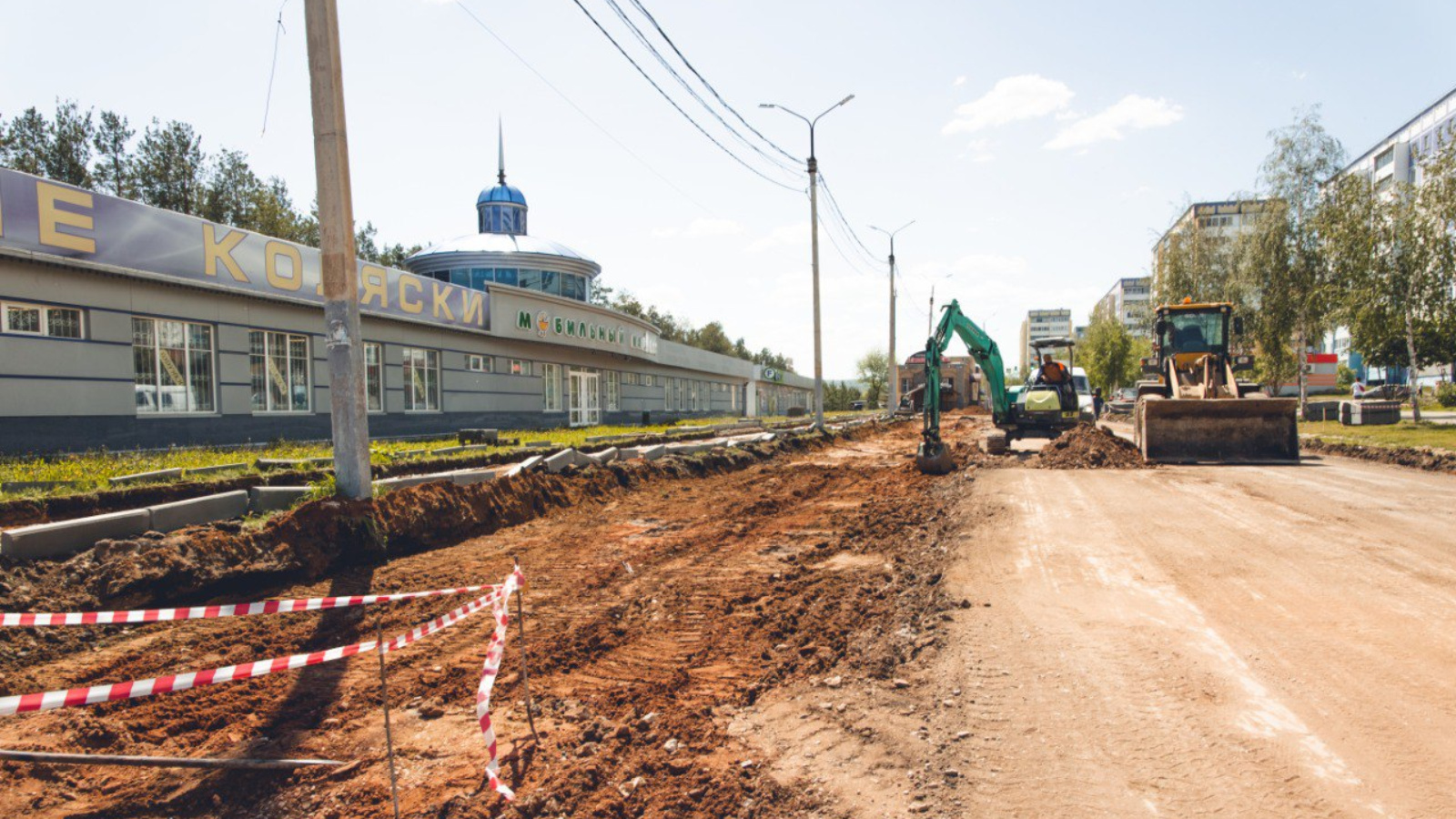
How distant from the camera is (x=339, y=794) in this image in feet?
11.6

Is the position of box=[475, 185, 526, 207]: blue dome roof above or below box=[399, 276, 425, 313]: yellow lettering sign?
above

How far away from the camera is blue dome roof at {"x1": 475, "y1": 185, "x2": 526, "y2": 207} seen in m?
36.9

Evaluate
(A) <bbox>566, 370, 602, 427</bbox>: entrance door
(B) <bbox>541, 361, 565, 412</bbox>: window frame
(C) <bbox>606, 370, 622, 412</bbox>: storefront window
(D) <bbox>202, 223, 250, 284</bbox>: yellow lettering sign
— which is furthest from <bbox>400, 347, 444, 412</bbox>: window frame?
(C) <bbox>606, 370, 622, 412</bbox>: storefront window

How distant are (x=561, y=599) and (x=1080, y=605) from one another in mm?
4244

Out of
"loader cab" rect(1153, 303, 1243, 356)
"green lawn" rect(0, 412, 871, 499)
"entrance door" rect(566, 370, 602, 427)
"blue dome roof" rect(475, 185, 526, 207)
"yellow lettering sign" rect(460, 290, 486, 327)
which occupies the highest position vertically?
"blue dome roof" rect(475, 185, 526, 207)

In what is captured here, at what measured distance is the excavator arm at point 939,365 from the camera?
49.7 feet

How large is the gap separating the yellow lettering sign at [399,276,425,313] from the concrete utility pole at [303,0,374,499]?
1331cm

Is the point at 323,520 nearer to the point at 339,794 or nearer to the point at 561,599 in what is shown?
the point at 561,599

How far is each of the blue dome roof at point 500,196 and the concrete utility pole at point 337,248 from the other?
30.1 m

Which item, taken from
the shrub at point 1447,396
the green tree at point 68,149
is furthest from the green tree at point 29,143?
the shrub at point 1447,396

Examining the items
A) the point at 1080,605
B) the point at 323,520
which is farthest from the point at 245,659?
the point at 1080,605

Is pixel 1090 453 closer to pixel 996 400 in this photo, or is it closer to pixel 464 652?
pixel 996 400

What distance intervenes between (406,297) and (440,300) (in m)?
1.40

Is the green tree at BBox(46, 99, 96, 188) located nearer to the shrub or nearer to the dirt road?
the dirt road
